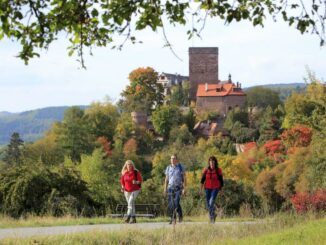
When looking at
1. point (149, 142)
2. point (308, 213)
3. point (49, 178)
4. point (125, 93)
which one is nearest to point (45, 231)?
point (308, 213)

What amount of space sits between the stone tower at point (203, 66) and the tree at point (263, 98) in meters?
18.9

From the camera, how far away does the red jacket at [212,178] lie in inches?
588

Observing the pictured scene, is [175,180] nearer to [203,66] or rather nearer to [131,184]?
[131,184]

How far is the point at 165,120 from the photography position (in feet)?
343

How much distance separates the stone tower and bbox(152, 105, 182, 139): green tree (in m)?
36.2

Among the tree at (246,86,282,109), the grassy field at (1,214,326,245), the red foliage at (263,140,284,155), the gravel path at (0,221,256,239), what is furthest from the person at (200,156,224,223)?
the tree at (246,86,282,109)

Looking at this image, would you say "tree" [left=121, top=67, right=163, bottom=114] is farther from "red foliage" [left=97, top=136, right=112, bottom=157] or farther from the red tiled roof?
"red foliage" [left=97, top=136, right=112, bottom=157]

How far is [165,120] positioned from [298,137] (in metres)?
33.9

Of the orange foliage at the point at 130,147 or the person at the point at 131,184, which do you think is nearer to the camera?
the person at the point at 131,184

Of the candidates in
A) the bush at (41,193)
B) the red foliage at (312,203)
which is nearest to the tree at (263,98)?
the bush at (41,193)

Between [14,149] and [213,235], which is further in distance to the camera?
[14,149]

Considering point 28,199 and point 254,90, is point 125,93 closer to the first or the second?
point 254,90

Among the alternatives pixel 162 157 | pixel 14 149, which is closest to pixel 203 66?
pixel 14 149

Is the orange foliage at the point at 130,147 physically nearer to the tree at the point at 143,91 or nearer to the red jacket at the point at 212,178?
the tree at the point at 143,91
